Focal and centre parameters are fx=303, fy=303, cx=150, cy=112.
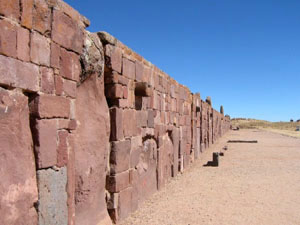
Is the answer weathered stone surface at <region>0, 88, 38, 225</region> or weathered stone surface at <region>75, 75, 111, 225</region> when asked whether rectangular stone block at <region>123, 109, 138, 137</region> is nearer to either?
weathered stone surface at <region>75, 75, 111, 225</region>

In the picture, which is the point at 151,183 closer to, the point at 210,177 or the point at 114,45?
the point at 210,177

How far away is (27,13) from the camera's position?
2.92m

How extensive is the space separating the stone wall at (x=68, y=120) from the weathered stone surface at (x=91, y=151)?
1 cm

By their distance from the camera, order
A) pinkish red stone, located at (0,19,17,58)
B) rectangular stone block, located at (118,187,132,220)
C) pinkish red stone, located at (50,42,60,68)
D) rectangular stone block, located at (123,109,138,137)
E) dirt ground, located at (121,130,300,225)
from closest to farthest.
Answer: pinkish red stone, located at (0,19,17,58), pinkish red stone, located at (50,42,60,68), rectangular stone block, located at (118,187,132,220), dirt ground, located at (121,130,300,225), rectangular stone block, located at (123,109,138,137)

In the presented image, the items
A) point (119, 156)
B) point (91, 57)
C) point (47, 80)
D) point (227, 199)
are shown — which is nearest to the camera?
point (47, 80)

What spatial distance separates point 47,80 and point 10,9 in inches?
30.5

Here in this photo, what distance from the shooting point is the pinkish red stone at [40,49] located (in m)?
2.99

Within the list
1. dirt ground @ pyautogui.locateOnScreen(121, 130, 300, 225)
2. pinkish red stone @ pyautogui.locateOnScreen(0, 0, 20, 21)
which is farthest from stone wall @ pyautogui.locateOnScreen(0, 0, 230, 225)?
dirt ground @ pyautogui.locateOnScreen(121, 130, 300, 225)

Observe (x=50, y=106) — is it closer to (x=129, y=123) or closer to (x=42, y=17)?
(x=42, y=17)

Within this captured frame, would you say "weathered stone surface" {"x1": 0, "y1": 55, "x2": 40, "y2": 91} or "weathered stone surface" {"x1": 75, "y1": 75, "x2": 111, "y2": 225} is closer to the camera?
"weathered stone surface" {"x1": 0, "y1": 55, "x2": 40, "y2": 91}

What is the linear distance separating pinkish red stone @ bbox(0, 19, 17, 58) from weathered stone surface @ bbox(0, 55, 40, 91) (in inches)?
2.5

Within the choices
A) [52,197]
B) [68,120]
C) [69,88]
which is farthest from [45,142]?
[69,88]

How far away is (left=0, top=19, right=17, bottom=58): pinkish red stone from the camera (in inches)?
103

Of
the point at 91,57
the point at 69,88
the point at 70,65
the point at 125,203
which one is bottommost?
the point at 125,203
